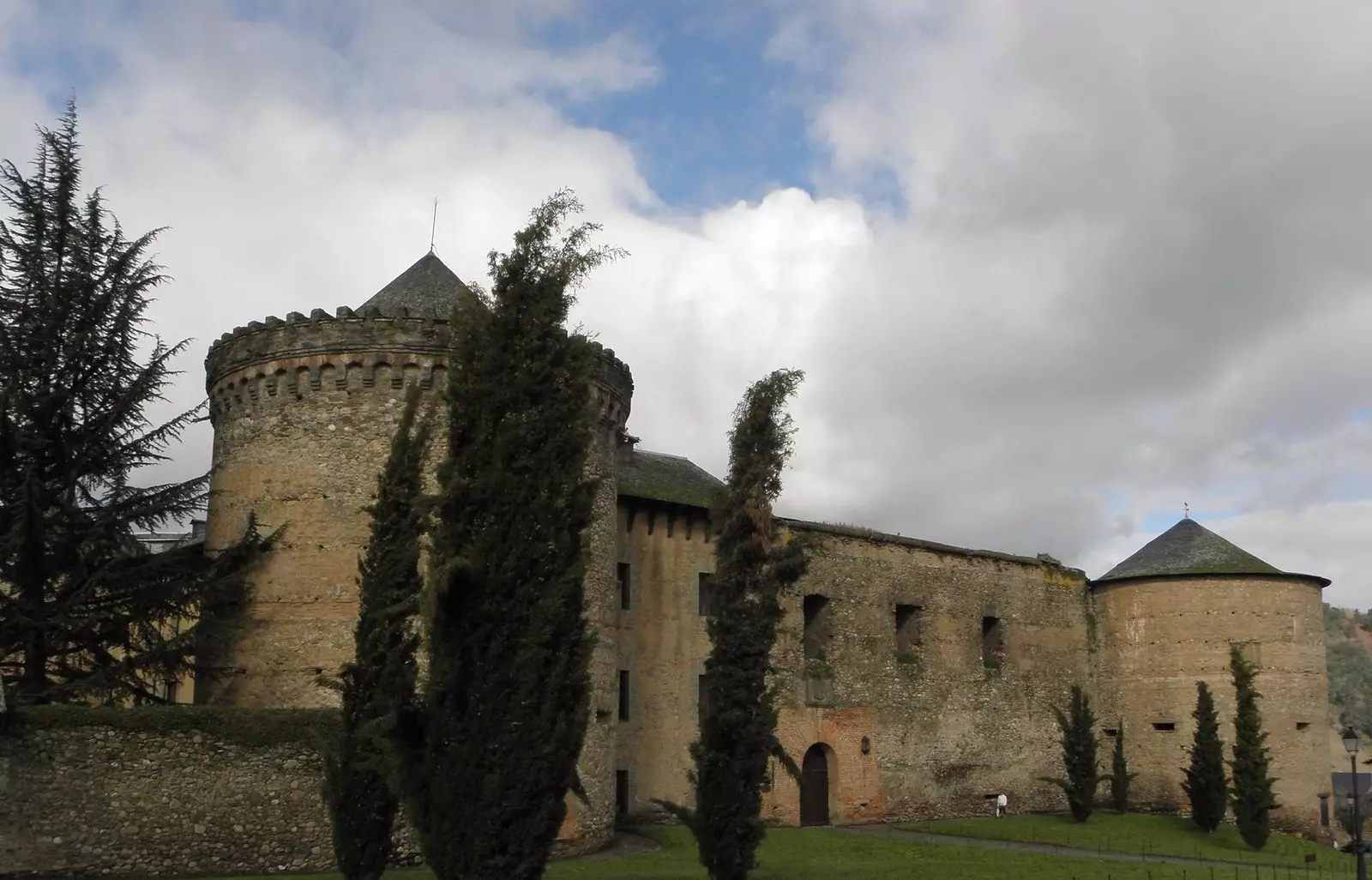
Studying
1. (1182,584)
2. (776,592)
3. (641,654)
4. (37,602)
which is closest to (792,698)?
(641,654)

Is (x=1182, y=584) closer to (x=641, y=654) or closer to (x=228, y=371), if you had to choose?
(x=641, y=654)

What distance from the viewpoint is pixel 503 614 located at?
42.8 ft

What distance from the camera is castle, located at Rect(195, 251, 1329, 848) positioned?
2036 centimetres

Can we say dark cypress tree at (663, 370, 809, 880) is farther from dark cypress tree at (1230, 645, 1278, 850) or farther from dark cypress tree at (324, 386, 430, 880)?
dark cypress tree at (1230, 645, 1278, 850)

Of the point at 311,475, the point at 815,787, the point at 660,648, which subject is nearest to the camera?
the point at 311,475

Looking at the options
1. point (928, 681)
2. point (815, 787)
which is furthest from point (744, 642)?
point (928, 681)

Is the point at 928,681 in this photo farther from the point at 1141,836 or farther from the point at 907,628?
the point at 1141,836

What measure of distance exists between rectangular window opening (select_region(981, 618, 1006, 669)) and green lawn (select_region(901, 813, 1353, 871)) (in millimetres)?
4478

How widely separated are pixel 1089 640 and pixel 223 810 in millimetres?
27886

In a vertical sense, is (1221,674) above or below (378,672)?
below

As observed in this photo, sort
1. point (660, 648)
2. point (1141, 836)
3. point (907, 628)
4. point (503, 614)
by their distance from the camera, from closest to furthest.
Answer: point (503, 614)
point (660, 648)
point (1141, 836)
point (907, 628)

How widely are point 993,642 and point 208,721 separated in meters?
23.9

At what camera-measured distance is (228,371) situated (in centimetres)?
2167

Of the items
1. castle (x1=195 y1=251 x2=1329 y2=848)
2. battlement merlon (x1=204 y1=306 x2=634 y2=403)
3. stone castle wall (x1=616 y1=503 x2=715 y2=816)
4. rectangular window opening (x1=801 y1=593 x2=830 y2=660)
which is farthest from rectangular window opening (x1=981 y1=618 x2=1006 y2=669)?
battlement merlon (x1=204 y1=306 x2=634 y2=403)
